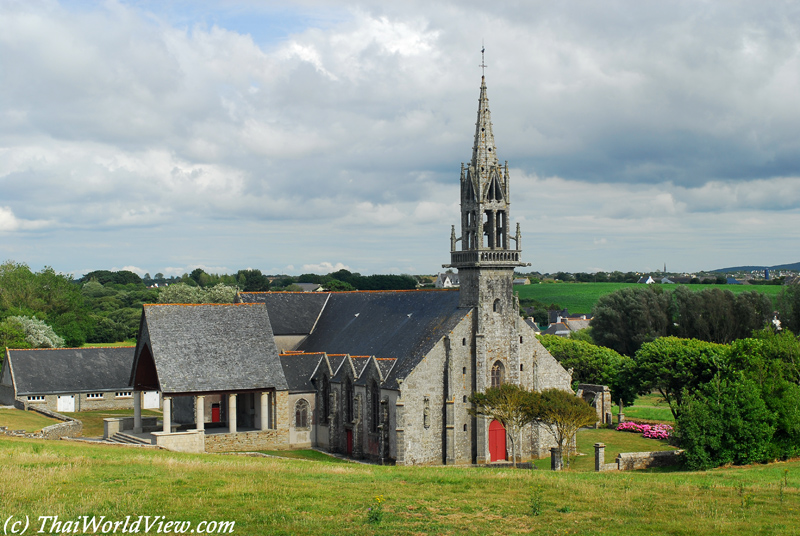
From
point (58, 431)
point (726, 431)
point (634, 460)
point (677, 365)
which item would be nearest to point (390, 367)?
point (634, 460)

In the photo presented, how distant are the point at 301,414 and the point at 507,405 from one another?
16.9 metres

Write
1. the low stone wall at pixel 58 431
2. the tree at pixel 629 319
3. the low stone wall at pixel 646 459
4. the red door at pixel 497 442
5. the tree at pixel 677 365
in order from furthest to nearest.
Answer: the tree at pixel 629 319, the tree at pixel 677 365, the low stone wall at pixel 58 431, the red door at pixel 497 442, the low stone wall at pixel 646 459

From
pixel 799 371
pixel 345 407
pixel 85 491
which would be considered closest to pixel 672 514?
pixel 85 491

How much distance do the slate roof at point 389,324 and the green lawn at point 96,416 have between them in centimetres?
1762

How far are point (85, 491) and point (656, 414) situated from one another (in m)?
60.5

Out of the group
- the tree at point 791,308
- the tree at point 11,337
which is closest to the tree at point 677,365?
the tree at point 791,308

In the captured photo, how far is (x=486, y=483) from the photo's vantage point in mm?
30172

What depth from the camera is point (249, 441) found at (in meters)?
52.4

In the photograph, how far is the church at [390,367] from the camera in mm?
47750

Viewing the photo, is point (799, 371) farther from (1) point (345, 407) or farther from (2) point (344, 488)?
(2) point (344, 488)

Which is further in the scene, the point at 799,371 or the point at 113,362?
the point at 113,362

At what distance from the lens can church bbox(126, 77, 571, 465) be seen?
47750mm

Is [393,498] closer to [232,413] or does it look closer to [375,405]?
[375,405]

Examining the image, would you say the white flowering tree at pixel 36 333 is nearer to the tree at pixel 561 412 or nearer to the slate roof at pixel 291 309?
the slate roof at pixel 291 309
